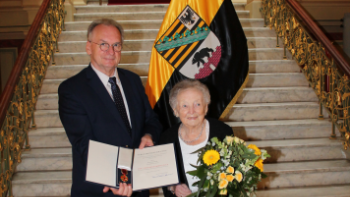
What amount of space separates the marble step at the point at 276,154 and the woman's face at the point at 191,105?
182 centimetres

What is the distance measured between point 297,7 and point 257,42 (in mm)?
1027

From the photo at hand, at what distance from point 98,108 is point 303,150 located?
2688 millimetres

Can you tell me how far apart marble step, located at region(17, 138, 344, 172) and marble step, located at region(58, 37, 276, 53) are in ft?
6.80

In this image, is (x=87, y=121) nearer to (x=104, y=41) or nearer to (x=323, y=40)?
(x=104, y=41)

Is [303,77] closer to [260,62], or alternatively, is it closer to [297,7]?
[260,62]

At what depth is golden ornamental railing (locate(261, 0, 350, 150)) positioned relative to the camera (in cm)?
363

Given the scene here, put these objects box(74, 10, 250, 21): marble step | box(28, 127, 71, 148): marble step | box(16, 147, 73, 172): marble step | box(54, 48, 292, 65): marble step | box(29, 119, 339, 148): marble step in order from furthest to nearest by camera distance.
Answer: box(74, 10, 250, 21): marble step < box(54, 48, 292, 65): marble step < box(29, 119, 339, 148): marble step < box(28, 127, 71, 148): marble step < box(16, 147, 73, 172): marble step

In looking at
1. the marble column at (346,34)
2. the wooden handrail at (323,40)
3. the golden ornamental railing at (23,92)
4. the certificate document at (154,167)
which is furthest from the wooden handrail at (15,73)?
the marble column at (346,34)

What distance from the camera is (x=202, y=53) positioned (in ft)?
10.8

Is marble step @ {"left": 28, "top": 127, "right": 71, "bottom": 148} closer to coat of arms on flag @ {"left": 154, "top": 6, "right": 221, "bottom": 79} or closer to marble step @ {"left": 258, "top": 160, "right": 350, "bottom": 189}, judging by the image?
coat of arms on flag @ {"left": 154, "top": 6, "right": 221, "bottom": 79}

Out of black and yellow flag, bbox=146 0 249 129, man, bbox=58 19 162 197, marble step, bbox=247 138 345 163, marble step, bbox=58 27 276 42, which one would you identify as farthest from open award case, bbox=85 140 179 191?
marble step, bbox=58 27 276 42

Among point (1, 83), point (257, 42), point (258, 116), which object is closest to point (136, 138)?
point (258, 116)

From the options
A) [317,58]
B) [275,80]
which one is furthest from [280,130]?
[317,58]

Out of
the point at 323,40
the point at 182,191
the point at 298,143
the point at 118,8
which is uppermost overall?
the point at 118,8
